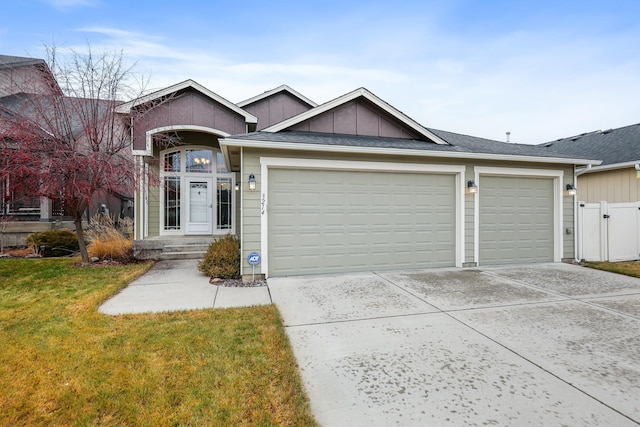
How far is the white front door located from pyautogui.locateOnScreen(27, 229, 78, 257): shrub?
357 cm

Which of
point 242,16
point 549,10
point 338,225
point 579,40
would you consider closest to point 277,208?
point 338,225

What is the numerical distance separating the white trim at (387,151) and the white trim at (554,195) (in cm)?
29

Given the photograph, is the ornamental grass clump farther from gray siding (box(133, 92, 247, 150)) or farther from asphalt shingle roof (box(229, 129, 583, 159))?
asphalt shingle roof (box(229, 129, 583, 159))

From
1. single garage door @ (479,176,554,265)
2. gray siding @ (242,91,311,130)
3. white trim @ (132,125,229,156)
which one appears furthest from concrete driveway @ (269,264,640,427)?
gray siding @ (242,91,311,130)

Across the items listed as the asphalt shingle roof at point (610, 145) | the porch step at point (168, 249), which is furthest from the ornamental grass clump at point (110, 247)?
the asphalt shingle roof at point (610, 145)

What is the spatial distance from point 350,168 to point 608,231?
24.8ft

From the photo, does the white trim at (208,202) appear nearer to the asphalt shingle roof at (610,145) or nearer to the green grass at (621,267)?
the green grass at (621,267)

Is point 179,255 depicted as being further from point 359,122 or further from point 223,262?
point 359,122

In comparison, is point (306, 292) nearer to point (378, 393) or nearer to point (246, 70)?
point (378, 393)

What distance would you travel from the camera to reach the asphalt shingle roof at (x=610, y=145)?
10398mm

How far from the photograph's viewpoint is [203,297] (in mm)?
4785

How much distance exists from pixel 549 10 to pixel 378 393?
12517 mm

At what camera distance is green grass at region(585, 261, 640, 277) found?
6430 mm

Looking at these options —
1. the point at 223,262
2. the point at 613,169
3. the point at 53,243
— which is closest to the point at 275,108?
the point at 223,262
